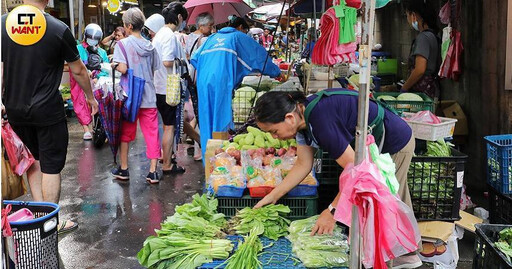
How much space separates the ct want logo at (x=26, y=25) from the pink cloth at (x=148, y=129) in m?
2.56

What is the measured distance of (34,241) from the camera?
145 inches

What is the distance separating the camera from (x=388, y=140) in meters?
3.79

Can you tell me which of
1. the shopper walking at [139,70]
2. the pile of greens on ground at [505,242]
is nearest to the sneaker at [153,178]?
the shopper walking at [139,70]

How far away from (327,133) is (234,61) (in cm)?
352

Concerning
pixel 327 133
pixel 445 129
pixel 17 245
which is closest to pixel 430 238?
pixel 445 129

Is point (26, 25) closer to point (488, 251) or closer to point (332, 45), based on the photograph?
point (332, 45)

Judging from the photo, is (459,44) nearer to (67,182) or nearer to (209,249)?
(209,249)

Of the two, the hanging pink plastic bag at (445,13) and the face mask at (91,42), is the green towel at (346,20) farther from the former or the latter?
the face mask at (91,42)

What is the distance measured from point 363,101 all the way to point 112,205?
4.55m

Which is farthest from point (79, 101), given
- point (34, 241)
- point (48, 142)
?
point (34, 241)

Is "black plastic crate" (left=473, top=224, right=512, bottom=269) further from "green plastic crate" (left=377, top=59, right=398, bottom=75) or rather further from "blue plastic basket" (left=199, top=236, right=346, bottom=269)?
"green plastic crate" (left=377, top=59, right=398, bottom=75)

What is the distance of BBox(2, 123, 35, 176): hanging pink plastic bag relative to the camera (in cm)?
477

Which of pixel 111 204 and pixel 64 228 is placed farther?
pixel 111 204

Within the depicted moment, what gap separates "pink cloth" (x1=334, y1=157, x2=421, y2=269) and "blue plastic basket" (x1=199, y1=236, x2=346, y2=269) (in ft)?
1.92
